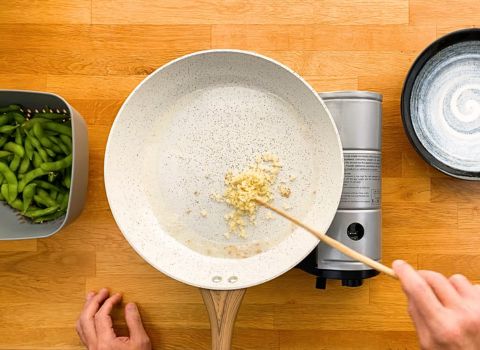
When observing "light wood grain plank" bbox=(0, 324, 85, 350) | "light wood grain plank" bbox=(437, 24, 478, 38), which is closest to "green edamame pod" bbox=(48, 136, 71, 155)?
"light wood grain plank" bbox=(0, 324, 85, 350)

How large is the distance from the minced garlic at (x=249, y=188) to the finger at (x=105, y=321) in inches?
10.8

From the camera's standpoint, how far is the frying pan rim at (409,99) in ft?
2.61

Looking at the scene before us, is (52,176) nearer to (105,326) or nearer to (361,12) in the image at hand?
(105,326)

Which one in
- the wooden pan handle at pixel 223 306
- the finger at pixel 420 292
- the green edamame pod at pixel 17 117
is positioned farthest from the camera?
the green edamame pod at pixel 17 117

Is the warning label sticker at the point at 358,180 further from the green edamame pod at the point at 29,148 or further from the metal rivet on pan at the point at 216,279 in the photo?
the green edamame pod at the point at 29,148

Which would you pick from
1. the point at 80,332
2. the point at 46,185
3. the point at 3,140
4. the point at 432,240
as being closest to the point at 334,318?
the point at 432,240

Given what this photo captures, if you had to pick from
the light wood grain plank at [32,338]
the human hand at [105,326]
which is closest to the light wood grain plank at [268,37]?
the human hand at [105,326]

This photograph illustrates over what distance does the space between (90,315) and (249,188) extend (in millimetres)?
375

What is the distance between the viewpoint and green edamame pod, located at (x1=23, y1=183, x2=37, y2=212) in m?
0.81

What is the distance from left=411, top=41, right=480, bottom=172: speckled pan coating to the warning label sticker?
12 centimetres

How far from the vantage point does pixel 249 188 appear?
772 mm

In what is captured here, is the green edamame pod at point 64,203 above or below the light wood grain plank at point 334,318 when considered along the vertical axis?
above

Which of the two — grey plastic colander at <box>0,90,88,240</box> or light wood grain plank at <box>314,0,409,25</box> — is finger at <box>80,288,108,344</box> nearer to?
grey plastic colander at <box>0,90,88,240</box>

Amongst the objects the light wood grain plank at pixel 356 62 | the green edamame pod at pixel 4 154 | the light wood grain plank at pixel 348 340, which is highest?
the light wood grain plank at pixel 356 62
